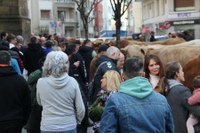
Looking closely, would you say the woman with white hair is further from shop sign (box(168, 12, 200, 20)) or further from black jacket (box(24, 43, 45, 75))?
shop sign (box(168, 12, 200, 20))

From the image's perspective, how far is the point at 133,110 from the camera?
4.25 metres

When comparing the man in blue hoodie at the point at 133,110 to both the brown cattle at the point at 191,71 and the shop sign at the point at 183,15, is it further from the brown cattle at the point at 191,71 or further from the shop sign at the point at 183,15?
the shop sign at the point at 183,15

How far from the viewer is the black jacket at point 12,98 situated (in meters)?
6.32

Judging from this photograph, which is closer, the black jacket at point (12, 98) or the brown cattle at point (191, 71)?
the black jacket at point (12, 98)

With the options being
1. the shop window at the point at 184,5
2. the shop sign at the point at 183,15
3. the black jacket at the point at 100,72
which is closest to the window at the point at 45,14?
the shop window at the point at 184,5

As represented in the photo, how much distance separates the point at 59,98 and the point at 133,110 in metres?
2.11

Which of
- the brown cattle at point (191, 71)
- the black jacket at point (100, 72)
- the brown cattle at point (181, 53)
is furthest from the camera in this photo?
the brown cattle at point (181, 53)

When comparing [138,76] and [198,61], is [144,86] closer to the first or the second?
[138,76]

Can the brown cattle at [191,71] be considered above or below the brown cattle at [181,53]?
below

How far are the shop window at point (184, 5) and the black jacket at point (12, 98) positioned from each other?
4446 cm

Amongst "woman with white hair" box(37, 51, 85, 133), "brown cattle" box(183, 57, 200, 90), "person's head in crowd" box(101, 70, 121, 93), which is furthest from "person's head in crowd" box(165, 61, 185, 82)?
"brown cattle" box(183, 57, 200, 90)

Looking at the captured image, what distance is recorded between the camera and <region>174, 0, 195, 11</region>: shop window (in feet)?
163

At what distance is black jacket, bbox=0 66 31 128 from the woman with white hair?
0.31 meters

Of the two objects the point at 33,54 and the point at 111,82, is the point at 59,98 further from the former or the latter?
the point at 33,54
